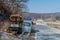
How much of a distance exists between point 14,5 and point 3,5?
710 mm

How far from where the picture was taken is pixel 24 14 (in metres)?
3.50

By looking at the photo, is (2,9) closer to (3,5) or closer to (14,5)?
(3,5)

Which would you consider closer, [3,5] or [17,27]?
[3,5]

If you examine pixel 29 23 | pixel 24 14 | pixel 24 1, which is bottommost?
pixel 29 23

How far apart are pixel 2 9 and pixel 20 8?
75 centimetres

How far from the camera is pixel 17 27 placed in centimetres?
413

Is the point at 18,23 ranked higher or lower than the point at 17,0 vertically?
lower

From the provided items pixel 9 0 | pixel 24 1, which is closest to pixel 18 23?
pixel 24 1

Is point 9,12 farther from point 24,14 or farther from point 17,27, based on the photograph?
point 17,27

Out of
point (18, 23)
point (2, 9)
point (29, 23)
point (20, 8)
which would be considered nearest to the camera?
point (2, 9)

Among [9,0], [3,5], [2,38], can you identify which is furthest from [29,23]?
[2,38]

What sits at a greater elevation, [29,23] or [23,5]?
[23,5]

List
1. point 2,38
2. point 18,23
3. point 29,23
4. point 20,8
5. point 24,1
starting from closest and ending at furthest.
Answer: point 2,38, point 20,8, point 24,1, point 18,23, point 29,23

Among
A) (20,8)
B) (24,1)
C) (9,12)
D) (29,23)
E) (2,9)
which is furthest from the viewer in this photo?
(29,23)
